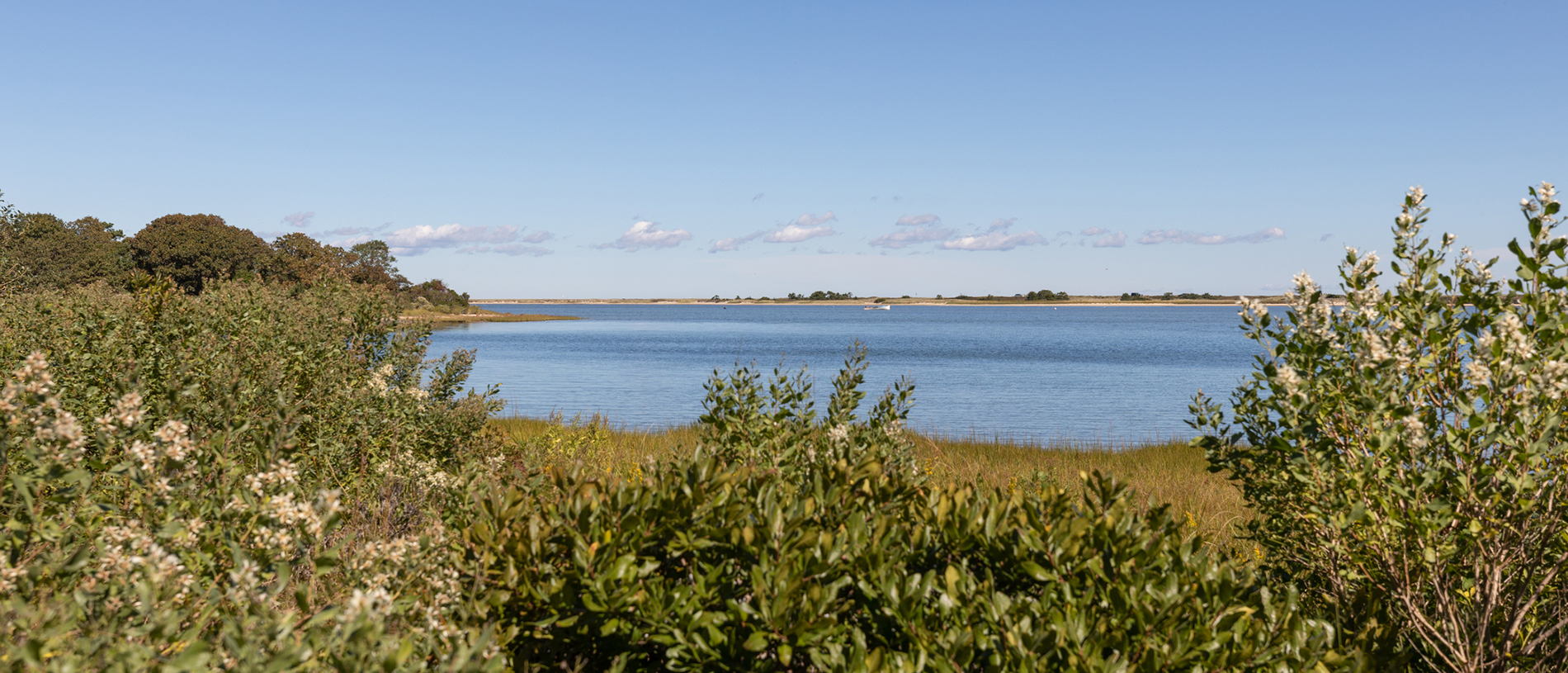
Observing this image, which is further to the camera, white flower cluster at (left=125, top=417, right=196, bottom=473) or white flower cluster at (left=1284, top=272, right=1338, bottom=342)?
white flower cluster at (left=1284, top=272, right=1338, bottom=342)

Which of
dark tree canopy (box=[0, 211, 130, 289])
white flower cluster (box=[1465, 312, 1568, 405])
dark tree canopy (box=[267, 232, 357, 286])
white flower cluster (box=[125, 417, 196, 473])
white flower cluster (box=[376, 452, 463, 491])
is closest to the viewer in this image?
white flower cluster (box=[125, 417, 196, 473])

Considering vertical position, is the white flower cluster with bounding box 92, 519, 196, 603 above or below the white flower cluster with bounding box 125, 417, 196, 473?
below

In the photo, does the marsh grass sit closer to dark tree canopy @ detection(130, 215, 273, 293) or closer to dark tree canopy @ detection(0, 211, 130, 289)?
dark tree canopy @ detection(0, 211, 130, 289)

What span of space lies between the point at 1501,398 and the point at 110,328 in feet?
32.1

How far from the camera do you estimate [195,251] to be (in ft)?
243

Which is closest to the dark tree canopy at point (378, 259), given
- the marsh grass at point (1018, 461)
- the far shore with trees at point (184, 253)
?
the far shore with trees at point (184, 253)

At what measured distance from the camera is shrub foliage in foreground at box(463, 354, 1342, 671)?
105 inches

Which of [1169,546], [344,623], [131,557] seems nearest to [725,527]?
[344,623]

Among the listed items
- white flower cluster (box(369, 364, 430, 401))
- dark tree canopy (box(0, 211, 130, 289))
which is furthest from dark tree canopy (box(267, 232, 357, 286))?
white flower cluster (box(369, 364, 430, 401))

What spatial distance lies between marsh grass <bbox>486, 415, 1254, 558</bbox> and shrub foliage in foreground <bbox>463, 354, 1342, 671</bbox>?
10.0ft

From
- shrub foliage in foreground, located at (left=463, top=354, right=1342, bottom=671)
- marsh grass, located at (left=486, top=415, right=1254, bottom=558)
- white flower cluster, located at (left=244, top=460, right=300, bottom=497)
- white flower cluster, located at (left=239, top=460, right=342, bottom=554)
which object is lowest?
marsh grass, located at (left=486, top=415, right=1254, bottom=558)

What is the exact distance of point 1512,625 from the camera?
12.5 feet

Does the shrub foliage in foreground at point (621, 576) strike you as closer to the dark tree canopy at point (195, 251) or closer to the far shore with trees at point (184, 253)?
the far shore with trees at point (184, 253)

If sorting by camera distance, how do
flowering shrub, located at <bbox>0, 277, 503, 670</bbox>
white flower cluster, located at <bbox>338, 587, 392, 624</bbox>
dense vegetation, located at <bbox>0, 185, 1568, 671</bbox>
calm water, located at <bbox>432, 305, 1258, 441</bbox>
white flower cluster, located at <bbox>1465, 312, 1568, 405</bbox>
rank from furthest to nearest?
calm water, located at <bbox>432, 305, 1258, 441</bbox>
white flower cluster, located at <bbox>1465, 312, 1568, 405</bbox>
dense vegetation, located at <bbox>0, 185, 1568, 671</bbox>
flowering shrub, located at <bbox>0, 277, 503, 670</bbox>
white flower cluster, located at <bbox>338, 587, 392, 624</bbox>
